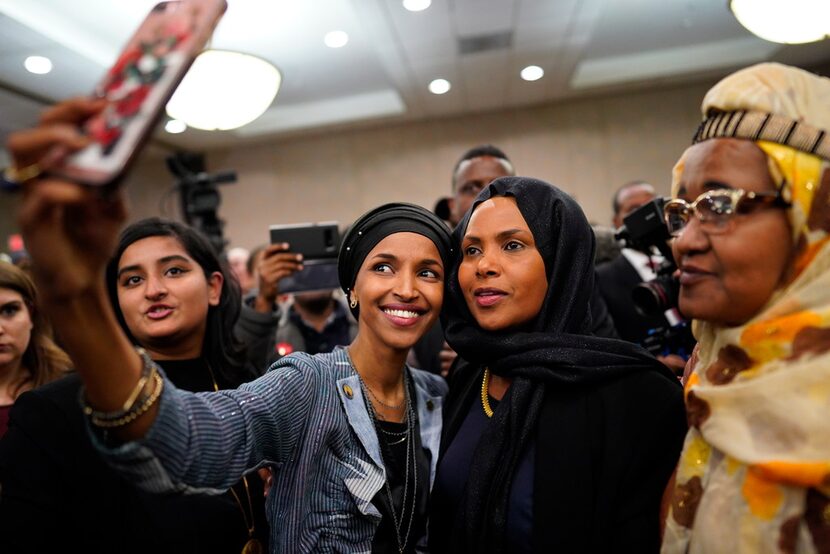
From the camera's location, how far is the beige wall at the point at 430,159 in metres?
6.03

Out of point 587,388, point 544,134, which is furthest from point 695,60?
point 587,388

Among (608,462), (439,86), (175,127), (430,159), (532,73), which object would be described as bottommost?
(608,462)

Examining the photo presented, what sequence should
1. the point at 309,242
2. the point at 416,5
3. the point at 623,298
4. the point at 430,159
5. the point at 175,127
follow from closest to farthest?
the point at 309,242 < the point at 623,298 < the point at 416,5 < the point at 175,127 < the point at 430,159

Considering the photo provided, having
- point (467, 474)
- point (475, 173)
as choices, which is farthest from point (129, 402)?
point (475, 173)

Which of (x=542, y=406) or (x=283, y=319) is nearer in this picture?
(x=542, y=406)

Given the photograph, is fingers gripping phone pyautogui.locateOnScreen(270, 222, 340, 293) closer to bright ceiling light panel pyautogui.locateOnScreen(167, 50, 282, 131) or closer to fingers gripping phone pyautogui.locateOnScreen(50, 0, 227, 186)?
fingers gripping phone pyautogui.locateOnScreen(50, 0, 227, 186)

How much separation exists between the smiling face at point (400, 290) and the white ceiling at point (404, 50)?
2.79m

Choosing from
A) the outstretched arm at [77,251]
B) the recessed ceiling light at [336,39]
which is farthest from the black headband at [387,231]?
the recessed ceiling light at [336,39]

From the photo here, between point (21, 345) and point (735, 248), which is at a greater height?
point (735, 248)

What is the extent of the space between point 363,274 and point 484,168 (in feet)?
4.48

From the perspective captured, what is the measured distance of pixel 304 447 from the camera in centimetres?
117

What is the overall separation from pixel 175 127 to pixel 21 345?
4516 millimetres

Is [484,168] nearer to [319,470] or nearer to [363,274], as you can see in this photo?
[363,274]

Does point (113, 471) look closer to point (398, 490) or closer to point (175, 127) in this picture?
point (398, 490)
